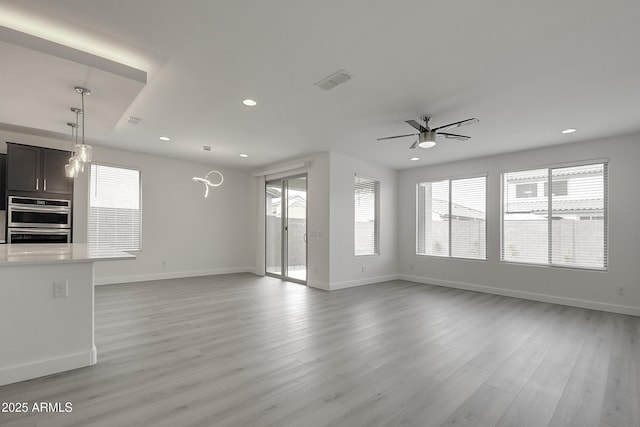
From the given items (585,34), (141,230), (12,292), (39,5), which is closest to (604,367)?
(585,34)

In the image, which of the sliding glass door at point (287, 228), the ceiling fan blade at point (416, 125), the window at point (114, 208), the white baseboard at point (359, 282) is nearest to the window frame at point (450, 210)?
the white baseboard at point (359, 282)

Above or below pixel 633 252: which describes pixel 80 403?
below

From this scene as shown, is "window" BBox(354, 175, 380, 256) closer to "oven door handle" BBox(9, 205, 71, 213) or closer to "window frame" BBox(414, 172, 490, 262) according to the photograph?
"window frame" BBox(414, 172, 490, 262)

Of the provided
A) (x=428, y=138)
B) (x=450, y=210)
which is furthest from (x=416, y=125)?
(x=450, y=210)

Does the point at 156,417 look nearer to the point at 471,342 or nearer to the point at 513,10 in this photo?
the point at 471,342

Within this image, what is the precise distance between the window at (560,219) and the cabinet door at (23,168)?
8.58 metres

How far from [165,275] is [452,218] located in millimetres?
6712

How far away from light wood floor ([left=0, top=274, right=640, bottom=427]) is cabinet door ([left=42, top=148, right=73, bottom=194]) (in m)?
2.37

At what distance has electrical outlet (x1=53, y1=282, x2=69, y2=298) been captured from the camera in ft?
8.49

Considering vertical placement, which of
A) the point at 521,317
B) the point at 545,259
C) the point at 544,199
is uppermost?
the point at 544,199

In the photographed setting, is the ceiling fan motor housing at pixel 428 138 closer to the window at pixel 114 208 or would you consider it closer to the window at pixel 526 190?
the window at pixel 526 190

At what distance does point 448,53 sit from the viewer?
2.70m

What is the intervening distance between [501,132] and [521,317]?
2786 millimetres

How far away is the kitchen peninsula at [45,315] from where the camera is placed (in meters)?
2.41
